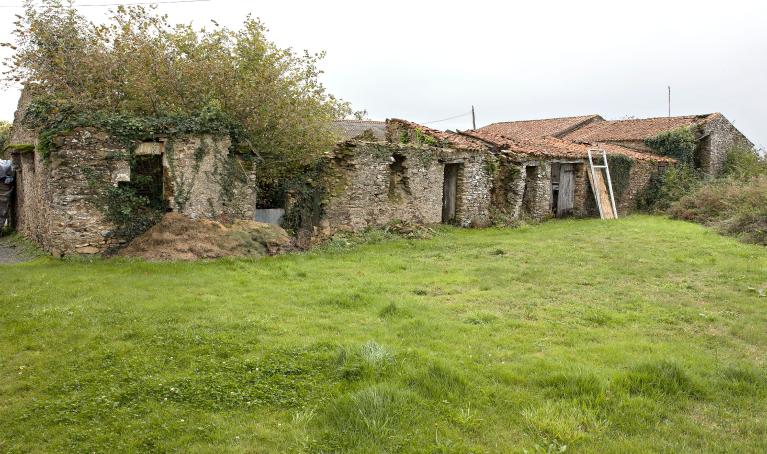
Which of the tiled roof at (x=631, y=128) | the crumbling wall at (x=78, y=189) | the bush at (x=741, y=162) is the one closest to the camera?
the crumbling wall at (x=78, y=189)

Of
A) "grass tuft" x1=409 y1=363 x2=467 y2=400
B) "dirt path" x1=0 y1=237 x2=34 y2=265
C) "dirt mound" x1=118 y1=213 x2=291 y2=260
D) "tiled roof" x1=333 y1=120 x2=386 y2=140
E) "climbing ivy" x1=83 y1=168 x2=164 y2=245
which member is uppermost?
"tiled roof" x1=333 y1=120 x2=386 y2=140

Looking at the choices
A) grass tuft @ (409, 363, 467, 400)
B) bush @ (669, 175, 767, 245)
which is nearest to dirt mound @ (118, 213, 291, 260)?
grass tuft @ (409, 363, 467, 400)

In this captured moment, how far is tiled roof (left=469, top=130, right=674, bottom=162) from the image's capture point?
19.1 m

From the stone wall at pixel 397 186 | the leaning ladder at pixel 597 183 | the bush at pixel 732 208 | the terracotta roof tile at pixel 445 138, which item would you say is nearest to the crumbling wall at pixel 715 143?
the bush at pixel 732 208

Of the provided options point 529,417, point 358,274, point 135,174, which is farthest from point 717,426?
point 135,174

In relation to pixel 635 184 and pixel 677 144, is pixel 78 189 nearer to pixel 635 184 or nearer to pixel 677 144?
pixel 635 184

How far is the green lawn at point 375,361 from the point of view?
4.09 metres

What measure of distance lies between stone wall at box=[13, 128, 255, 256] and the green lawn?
96 centimetres

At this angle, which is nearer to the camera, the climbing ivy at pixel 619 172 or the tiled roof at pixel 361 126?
the climbing ivy at pixel 619 172

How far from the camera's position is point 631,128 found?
28.6 m

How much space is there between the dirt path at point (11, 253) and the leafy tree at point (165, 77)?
10.0 ft

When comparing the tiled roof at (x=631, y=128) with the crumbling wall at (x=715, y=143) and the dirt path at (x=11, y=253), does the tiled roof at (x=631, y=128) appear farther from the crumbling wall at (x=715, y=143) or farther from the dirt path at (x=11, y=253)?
the dirt path at (x=11, y=253)

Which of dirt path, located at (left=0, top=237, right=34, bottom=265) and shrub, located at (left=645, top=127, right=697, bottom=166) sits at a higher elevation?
shrub, located at (left=645, top=127, right=697, bottom=166)

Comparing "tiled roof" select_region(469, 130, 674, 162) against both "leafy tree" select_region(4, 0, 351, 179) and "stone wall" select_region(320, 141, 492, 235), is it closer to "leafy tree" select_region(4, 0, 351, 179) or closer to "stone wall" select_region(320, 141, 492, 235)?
Result: "stone wall" select_region(320, 141, 492, 235)
